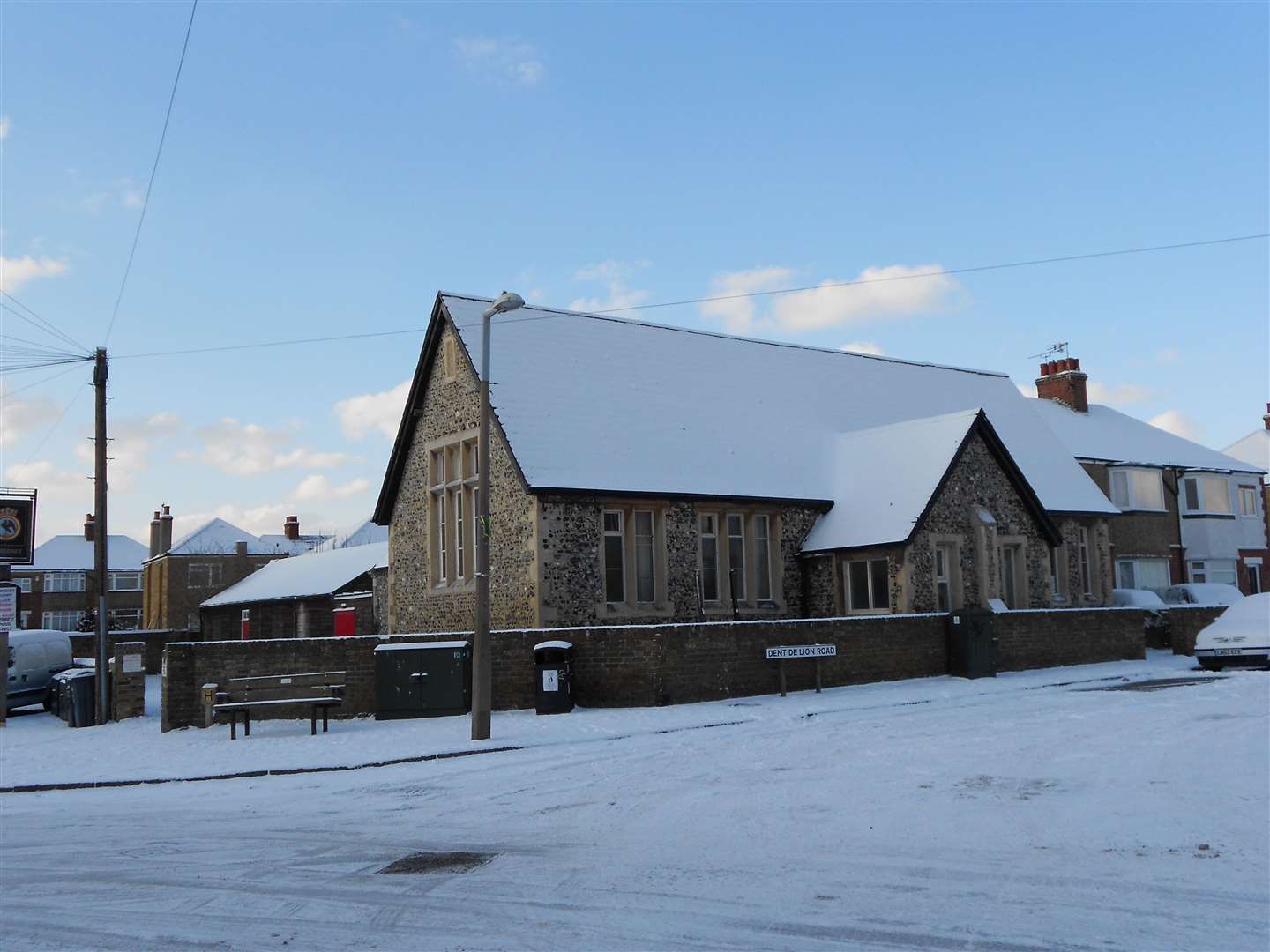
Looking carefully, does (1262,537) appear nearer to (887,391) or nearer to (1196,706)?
(887,391)

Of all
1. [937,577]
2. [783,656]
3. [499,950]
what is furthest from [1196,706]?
[499,950]

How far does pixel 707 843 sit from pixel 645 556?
1676cm

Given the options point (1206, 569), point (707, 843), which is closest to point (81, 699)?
point (707, 843)

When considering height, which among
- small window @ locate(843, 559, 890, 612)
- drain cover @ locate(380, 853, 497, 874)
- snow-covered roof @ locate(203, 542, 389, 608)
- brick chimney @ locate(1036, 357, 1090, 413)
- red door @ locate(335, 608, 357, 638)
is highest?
brick chimney @ locate(1036, 357, 1090, 413)

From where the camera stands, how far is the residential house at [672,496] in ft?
82.3

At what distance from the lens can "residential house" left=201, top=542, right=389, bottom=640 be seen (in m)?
43.8

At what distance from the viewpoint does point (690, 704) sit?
20359mm

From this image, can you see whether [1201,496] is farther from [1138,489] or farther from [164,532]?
[164,532]

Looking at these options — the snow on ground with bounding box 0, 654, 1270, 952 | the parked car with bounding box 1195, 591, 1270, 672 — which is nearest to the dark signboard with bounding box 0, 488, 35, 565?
the snow on ground with bounding box 0, 654, 1270, 952

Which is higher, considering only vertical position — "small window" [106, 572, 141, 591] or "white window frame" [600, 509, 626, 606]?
"small window" [106, 572, 141, 591]

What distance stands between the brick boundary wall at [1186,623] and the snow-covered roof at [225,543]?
57.1m

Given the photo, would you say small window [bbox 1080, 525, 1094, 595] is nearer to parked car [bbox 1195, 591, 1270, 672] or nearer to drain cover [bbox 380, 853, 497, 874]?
parked car [bbox 1195, 591, 1270, 672]

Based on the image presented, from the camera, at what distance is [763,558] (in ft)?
92.8

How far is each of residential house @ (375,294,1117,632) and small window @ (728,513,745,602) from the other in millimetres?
39
